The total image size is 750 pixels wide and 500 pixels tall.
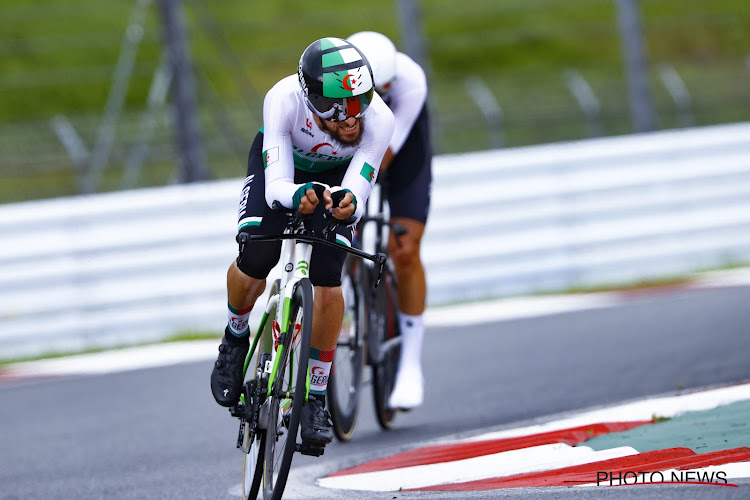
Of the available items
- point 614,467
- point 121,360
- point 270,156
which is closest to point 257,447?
point 270,156

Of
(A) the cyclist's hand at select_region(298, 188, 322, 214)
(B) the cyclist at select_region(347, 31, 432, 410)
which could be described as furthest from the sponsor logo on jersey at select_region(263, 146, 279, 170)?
(B) the cyclist at select_region(347, 31, 432, 410)

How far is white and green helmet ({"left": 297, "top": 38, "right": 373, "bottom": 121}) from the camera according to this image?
171 inches

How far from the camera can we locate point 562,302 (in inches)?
428

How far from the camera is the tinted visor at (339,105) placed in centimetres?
442

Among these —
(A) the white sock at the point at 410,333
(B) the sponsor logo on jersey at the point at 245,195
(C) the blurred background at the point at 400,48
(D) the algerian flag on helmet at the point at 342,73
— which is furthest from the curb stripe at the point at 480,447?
(C) the blurred background at the point at 400,48

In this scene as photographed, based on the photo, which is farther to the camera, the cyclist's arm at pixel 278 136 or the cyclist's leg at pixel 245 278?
the cyclist's leg at pixel 245 278

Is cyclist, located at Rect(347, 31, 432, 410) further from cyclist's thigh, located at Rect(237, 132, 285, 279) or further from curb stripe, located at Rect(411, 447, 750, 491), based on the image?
curb stripe, located at Rect(411, 447, 750, 491)

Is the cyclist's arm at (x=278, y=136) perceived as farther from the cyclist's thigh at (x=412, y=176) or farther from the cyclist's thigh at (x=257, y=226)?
the cyclist's thigh at (x=412, y=176)

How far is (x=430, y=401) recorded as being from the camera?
7246 millimetres

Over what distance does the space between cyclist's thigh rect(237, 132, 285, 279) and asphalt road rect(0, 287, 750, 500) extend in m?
0.90

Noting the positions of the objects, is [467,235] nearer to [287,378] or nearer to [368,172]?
[368,172]

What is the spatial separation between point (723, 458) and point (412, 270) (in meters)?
2.52


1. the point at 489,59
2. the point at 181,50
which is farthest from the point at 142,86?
the point at 181,50

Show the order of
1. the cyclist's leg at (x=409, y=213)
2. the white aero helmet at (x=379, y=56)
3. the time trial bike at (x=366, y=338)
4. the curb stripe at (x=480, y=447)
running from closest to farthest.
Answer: the curb stripe at (x=480, y=447) → the white aero helmet at (x=379, y=56) → the time trial bike at (x=366, y=338) → the cyclist's leg at (x=409, y=213)
